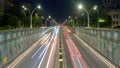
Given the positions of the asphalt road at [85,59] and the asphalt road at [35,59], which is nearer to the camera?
the asphalt road at [85,59]

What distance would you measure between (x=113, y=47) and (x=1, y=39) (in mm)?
13784

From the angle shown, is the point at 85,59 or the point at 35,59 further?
the point at 35,59

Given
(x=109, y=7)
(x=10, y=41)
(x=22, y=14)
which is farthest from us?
(x=109, y=7)

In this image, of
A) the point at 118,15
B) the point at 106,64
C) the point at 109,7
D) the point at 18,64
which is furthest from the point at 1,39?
the point at 109,7

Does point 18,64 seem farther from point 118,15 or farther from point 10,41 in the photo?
point 118,15

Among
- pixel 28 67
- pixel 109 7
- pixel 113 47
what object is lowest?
pixel 28 67

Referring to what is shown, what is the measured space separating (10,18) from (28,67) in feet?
235

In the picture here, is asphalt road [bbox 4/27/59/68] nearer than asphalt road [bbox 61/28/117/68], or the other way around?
asphalt road [bbox 61/28/117/68]

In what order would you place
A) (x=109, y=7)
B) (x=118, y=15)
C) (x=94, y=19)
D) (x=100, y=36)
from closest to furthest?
(x=100, y=36) < (x=94, y=19) < (x=118, y=15) < (x=109, y=7)

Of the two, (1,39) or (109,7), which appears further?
(109,7)

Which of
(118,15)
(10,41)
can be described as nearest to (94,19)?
(118,15)

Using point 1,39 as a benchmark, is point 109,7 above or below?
above

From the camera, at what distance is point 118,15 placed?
140m

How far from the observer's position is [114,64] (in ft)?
112
